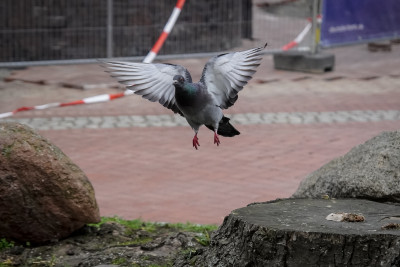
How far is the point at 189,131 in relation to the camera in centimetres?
999

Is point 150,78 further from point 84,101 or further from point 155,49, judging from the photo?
point 155,49

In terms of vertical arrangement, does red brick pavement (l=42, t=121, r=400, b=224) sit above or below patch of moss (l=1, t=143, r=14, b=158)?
below

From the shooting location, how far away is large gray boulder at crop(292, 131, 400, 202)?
17.1ft

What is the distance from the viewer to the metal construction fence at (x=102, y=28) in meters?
12.8

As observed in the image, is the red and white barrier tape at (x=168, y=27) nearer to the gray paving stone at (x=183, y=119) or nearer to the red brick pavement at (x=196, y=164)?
the gray paving stone at (x=183, y=119)

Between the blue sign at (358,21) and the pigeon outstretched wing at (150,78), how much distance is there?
892cm

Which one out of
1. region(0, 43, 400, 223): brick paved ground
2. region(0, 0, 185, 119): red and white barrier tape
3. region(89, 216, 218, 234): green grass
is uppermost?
region(0, 0, 185, 119): red and white barrier tape

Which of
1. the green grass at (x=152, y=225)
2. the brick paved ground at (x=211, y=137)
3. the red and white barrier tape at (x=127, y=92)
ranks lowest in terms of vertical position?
the green grass at (x=152, y=225)

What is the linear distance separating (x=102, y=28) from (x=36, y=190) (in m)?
7.69

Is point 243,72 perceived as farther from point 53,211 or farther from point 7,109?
point 7,109

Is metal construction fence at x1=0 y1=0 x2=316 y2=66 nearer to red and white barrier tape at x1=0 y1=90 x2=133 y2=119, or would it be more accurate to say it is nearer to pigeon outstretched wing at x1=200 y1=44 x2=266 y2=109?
red and white barrier tape at x1=0 y1=90 x2=133 y2=119

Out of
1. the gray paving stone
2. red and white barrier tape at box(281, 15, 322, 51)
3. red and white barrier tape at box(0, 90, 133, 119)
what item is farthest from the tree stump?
red and white barrier tape at box(281, 15, 322, 51)

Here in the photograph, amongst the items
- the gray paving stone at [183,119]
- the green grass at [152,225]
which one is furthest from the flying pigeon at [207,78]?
the gray paving stone at [183,119]

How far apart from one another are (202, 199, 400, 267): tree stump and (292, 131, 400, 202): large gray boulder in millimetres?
327
